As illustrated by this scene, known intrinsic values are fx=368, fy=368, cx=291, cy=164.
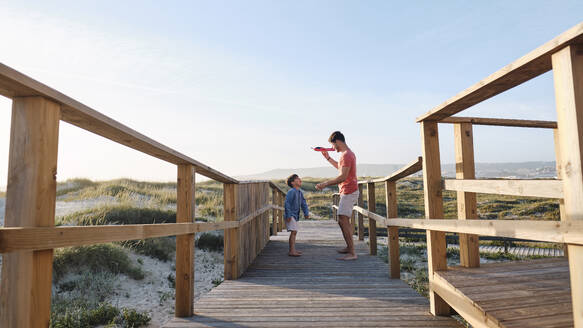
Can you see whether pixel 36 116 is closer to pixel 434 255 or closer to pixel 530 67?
pixel 530 67

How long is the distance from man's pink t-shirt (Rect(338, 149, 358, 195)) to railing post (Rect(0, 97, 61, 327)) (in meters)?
3.94

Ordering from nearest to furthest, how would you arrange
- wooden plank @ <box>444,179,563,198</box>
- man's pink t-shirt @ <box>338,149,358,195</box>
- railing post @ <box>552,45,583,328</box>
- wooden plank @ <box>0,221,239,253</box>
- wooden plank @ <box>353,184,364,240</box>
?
wooden plank @ <box>0,221,239,253</box>
railing post @ <box>552,45,583,328</box>
wooden plank @ <box>444,179,563,198</box>
man's pink t-shirt @ <box>338,149,358,195</box>
wooden plank @ <box>353,184,364,240</box>

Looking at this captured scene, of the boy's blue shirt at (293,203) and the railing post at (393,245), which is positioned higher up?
the boy's blue shirt at (293,203)

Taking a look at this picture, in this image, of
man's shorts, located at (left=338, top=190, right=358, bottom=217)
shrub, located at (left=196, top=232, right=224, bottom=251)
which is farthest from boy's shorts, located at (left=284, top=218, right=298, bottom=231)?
Answer: shrub, located at (left=196, top=232, right=224, bottom=251)

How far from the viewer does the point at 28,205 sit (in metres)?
1.35

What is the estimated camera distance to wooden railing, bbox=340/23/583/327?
1398 mm

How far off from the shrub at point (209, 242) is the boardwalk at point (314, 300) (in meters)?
4.44

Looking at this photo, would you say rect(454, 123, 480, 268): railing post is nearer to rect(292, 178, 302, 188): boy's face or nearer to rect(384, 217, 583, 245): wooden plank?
rect(384, 217, 583, 245): wooden plank

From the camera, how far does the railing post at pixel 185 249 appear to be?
284cm

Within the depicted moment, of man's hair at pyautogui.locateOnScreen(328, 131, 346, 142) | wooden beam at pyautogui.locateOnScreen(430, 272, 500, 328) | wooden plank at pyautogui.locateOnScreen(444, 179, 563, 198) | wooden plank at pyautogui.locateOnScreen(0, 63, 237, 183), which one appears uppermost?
man's hair at pyautogui.locateOnScreen(328, 131, 346, 142)

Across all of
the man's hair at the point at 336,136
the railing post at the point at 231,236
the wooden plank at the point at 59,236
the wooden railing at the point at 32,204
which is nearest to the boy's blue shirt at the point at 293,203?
the man's hair at the point at 336,136

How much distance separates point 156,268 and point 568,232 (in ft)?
24.5

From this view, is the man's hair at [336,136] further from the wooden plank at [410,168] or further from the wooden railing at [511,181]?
the wooden railing at [511,181]

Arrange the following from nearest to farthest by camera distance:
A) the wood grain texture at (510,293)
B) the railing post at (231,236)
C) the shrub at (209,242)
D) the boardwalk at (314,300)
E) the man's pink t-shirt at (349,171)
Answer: the wood grain texture at (510,293) → the boardwalk at (314,300) → the railing post at (231,236) → the man's pink t-shirt at (349,171) → the shrub at (209,242)
